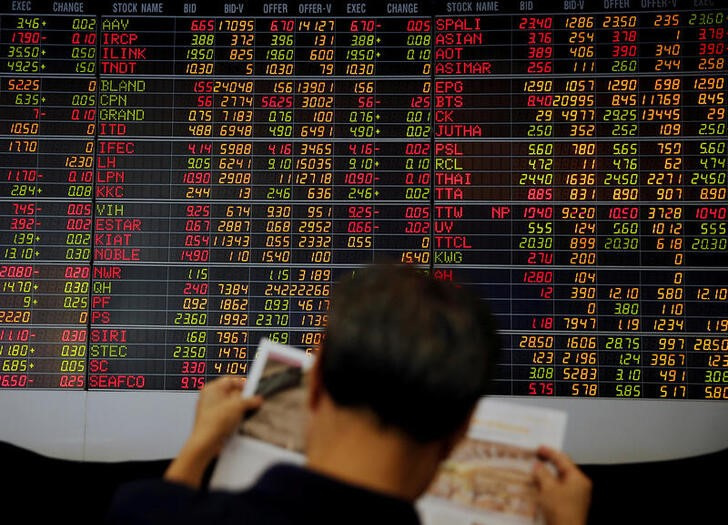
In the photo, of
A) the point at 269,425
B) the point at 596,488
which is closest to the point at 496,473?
the point at 269,425

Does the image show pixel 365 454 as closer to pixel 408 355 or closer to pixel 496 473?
pixel 408 355

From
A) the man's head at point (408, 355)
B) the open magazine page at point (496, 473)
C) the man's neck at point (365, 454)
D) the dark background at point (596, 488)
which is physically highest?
the man's head at point (408, 355)

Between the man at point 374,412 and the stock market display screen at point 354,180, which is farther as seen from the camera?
the stock market display screen at point 354,180

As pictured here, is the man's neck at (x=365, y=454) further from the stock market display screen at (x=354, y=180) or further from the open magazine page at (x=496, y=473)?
the stock market display screen at (x=354, y=180)

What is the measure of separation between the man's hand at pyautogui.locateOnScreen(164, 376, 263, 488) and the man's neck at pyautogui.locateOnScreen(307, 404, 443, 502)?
0.46 metres

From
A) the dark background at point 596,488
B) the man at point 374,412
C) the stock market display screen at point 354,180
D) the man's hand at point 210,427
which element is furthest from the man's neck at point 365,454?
the stock market display screen at point 354,180

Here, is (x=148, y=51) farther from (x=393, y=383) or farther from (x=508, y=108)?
(x=393, y=383)

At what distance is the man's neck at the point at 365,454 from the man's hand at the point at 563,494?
51 centimetres

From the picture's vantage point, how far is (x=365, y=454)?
2.42ft

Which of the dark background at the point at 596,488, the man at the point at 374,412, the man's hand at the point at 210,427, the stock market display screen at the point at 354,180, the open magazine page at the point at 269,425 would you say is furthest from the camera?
the stock market display screen at the point at 354,180

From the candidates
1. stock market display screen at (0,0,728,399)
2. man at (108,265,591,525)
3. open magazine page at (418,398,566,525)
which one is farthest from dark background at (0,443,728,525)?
man at (108,265,591,525)

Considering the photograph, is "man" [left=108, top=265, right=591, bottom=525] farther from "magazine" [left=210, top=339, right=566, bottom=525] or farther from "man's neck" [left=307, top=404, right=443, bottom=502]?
"magazine" [left=210, top=339, right=566, bottom=525]

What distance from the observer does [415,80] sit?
106 inches

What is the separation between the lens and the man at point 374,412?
70 centimetres
